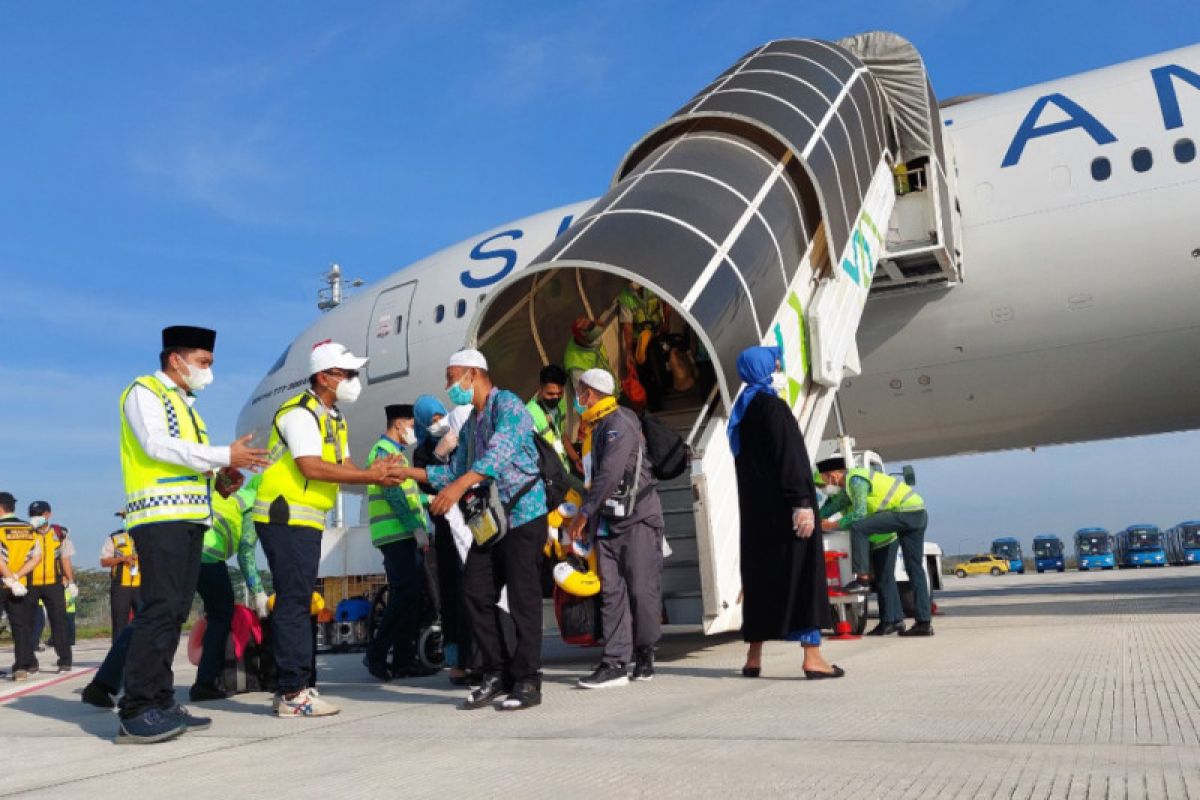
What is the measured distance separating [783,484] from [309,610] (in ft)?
7.60

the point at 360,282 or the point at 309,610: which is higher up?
the point at 360,282

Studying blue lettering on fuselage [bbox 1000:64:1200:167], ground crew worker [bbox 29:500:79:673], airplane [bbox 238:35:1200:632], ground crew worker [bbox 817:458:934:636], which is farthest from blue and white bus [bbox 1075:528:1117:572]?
ground crew worker [bbox 29:500:79:673]

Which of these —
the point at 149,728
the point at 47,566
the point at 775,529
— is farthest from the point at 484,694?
the point at 47,566

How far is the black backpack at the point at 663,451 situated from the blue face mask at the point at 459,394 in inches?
37.9

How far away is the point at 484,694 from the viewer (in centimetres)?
467

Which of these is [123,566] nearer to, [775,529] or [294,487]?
[294,487]

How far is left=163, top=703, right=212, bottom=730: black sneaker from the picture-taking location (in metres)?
4.18

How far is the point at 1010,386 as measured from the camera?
34.4 ft

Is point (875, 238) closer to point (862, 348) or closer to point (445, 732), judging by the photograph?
point (862, 348)

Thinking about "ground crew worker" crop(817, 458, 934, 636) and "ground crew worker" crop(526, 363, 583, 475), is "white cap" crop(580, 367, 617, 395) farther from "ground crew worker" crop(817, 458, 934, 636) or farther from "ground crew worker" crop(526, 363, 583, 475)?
"ground crew worker" crop(817, 458, 934, 636)

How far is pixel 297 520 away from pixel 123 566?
6182 mm

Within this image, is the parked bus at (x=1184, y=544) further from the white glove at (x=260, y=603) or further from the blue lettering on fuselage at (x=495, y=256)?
the white glove at (x=260, y=603)

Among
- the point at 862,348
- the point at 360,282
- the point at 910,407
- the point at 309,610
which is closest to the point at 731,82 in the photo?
the point at 862,348

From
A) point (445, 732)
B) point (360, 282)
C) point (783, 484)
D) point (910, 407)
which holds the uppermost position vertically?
point (360, 282)
